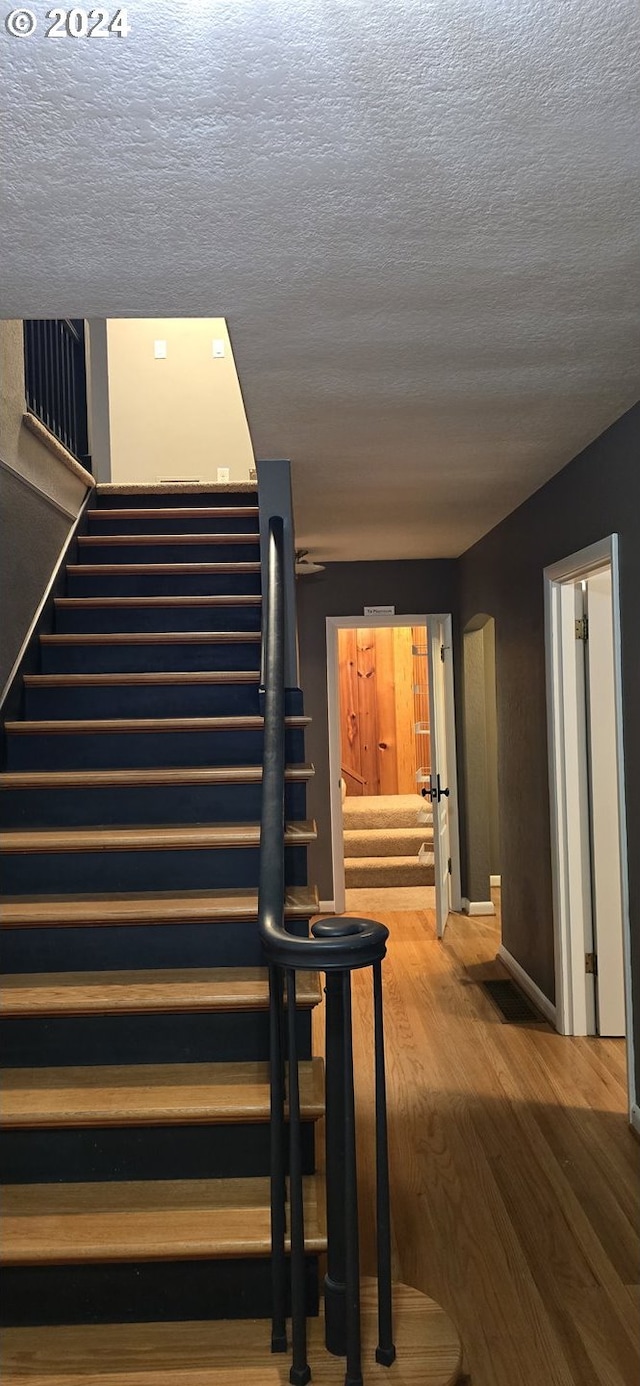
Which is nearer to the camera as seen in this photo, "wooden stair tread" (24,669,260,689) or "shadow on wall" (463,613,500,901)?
"wooden stair tread" (24,669,260,689)

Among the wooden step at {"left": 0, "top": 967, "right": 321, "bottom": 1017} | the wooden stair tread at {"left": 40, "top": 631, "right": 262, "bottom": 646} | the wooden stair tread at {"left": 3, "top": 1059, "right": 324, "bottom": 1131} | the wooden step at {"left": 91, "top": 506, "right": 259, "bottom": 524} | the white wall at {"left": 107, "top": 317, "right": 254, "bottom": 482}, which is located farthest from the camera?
the white wall at {"left": 107, "top": 317, "right": 254, "bottom": 482}

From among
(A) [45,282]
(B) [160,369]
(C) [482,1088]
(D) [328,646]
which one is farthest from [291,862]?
(B) [160,369]

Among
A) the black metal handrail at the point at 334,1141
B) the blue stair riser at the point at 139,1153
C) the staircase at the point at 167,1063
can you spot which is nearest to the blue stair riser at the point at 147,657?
the staircase at the point at 167,1063

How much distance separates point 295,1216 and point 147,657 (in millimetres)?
2582

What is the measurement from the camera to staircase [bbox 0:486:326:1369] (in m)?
2.18

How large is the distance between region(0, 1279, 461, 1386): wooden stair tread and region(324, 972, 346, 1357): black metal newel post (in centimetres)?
19

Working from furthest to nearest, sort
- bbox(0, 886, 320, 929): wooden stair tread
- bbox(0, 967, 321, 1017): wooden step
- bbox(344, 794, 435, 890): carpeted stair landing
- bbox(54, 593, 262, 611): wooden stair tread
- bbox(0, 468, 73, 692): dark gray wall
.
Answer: bbox(344, 794, 435, 890): carpeted stair landing → bbox(54, 593, 262, 611): wooden stair tread → bbox(0, 468, 73, 692): dark gray wall → bbox(0, 886, 320, 929): wooden stair tread → bbox(0, 967, 321, 1017): wooden step

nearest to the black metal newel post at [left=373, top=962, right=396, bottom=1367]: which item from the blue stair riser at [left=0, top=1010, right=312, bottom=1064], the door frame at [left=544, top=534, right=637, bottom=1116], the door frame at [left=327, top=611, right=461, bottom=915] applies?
the blue stair riser at [left=0, top=1010, right=312, bottom=1064]

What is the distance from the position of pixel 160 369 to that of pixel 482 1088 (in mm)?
4792

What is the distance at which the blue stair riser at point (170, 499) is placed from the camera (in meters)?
5.08

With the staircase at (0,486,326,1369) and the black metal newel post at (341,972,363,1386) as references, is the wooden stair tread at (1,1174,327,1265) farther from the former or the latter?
the black metal newel post at (341,972,363,1386)

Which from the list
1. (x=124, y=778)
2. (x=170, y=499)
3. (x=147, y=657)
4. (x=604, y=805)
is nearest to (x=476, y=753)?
(x=604, y=805)

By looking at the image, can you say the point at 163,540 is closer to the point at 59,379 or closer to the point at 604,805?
the point at 59,379

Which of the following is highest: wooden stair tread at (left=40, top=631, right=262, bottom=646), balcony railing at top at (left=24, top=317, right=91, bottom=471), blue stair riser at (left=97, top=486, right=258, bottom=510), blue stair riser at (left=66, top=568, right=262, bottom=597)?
balcony railing at top at (left=24, top=317, right=91, bottom=471)
